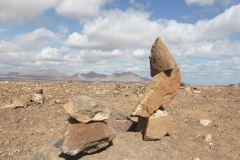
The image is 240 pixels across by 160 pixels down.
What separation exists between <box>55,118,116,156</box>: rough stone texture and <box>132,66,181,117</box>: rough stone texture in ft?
6.44

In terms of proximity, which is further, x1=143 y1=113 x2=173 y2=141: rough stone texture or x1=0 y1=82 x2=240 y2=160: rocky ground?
x1=143 y1=113 x2=173 y2=141: rough stone texture

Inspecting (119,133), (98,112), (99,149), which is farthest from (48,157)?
(119,133)

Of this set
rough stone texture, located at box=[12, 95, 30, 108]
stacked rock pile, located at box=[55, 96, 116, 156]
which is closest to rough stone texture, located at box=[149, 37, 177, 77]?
stacked rock pile, located at box=[55, 96, 116, 156]

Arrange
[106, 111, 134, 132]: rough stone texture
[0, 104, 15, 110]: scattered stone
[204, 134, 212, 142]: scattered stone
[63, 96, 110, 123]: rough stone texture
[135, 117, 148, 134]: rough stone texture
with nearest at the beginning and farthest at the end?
[63, 96, 110, 123]: rough stone texture, [135, 117, 148, 134]: rough stone texture, [106, 111, 134, 132]: rough stone texture, [204, 134, 212, 142]: scattered stone, [0, 104, 15, 110]: scattered stone

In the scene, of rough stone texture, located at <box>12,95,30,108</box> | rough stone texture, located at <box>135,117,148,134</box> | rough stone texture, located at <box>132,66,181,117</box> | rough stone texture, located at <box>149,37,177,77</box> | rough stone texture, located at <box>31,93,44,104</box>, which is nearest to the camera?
rough stone texture, located at <box>149,37,177,77</box>

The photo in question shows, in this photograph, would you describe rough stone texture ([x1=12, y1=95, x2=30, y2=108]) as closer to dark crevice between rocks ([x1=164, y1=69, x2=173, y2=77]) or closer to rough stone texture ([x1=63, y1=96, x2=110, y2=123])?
rough stone texture ([x1=63, y1=96, x2=110, y2=123])

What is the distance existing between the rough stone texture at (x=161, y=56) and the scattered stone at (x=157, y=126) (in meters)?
2.09

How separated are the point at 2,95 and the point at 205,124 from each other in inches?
552

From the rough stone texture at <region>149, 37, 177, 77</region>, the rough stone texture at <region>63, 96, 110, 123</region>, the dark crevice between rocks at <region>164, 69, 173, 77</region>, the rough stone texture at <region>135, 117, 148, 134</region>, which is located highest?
the rough stone texture at <region>149, 37, 177, 77</region>

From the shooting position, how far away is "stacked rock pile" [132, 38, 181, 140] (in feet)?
31.6

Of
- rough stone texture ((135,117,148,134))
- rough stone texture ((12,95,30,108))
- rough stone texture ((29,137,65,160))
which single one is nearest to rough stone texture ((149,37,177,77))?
rough stone texture ((135,117,148,134))

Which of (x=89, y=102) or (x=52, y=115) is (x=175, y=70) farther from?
(x=52, y=115)

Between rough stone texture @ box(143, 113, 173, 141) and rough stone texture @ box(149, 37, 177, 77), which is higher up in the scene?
rough stone texture @ box(149, 37, 177, 77)

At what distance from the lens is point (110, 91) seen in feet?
63.6
